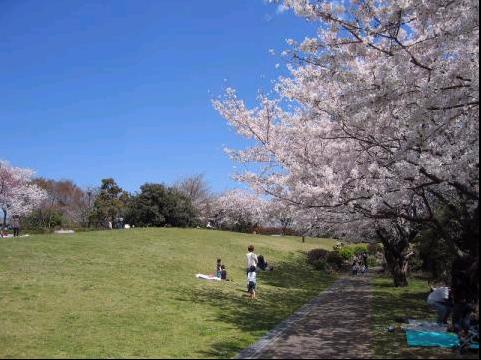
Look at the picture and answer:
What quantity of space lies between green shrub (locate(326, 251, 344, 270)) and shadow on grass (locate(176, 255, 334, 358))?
8.60 m

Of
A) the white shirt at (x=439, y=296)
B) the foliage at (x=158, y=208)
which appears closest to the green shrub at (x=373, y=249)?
the foliage at (x=158, y=208)

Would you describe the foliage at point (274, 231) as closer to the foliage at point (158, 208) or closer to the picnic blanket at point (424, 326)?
the foliage at point (158, 208)

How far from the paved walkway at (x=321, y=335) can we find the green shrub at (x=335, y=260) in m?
18.4

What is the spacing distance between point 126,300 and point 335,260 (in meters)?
24.1

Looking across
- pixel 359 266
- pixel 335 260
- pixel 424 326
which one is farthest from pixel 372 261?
pixel 424 326

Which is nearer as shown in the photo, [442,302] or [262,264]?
[442,302]

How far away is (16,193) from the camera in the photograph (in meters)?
48.8

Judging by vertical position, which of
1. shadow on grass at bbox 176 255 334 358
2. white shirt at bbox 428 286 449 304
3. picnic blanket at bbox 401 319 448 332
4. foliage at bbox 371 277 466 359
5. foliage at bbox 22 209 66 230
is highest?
foliage at bbox 22 209 66 230

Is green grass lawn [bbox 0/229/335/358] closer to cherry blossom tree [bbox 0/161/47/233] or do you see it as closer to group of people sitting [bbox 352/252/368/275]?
group of people sitting [bbox 352/252/368/275]

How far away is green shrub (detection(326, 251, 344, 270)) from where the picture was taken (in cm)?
3398

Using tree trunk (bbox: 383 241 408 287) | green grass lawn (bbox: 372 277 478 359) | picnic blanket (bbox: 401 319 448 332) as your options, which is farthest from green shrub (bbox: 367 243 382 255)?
picnic blanket (bbox: 401 319 448 332)

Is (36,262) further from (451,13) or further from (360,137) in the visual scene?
(451,13)

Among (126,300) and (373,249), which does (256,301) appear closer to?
(126,300)

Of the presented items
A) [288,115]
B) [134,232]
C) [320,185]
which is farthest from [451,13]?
[134,232]
